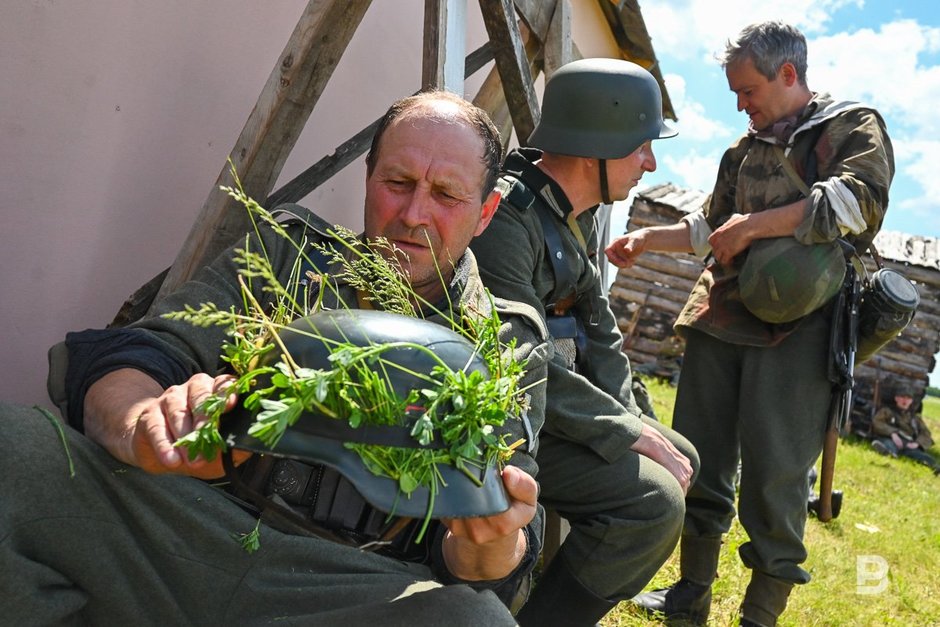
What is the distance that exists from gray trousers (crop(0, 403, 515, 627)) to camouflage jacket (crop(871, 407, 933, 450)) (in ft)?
44.8

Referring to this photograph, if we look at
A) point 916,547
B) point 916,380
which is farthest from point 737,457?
point 916,380

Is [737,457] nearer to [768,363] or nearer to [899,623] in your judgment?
[768,363]

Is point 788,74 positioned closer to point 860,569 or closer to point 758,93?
point 758,93

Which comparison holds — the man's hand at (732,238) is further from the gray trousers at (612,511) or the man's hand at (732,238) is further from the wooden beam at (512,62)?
the gray trousers at (612,511)

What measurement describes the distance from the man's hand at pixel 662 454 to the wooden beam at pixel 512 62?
155cm

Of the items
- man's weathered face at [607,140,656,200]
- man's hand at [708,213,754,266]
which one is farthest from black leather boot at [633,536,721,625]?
man's weathered face at [607,140,656,200]

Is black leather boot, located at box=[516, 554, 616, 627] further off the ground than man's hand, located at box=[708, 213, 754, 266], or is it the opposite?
man's hand, located at box=[708, 213, 754, 266]

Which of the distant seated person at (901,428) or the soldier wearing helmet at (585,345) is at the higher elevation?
the soldier wearing helmet at (585,345)

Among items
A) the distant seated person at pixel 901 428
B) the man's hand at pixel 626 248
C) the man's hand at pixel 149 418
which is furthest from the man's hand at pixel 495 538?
the distant seated person at pixel 901 428

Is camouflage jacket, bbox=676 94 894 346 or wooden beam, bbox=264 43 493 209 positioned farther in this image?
camouflage jacket, bbox=676 94 894 346

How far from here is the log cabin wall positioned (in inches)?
567

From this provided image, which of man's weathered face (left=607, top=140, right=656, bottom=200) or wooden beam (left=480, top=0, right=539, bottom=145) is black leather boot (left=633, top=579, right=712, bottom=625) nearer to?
man's weathered face (left=607, top=140, right=656, bottom=200)

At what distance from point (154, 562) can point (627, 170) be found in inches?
97.4

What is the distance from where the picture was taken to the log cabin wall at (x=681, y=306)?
47.3ft
